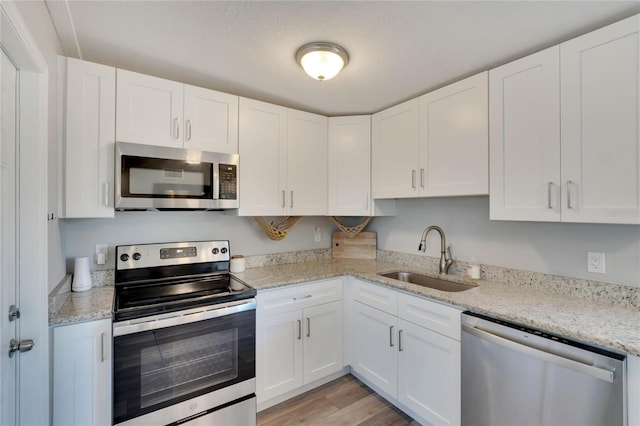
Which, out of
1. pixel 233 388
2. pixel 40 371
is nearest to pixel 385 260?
pixel 233 388

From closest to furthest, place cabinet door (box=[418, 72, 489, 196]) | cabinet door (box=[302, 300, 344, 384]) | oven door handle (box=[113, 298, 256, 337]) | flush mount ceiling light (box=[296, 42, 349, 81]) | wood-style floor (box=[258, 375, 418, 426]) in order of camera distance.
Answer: oven door handle (box=[113, 298, 256, 337])
flush mount ceiling light (box=[296, 42, 349, 81])
cabinet door (box=[418, 72, 489, 196])
wood-style floor (box=[258, 375, 418, 426])
cabinet door (box=[302, 300, 344, 384])

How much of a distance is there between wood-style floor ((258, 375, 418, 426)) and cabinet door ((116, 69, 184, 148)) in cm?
196

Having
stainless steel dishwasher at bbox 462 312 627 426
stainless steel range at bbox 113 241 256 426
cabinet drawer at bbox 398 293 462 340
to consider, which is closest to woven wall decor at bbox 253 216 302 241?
stainless steel range at bbox 113 241 256 426

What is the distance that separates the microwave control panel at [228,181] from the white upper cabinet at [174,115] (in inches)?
5.5

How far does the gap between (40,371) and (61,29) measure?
5.38ft

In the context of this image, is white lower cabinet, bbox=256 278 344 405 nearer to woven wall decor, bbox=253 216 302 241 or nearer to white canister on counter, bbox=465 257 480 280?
woven wall decor, bbox=253 216 302 241

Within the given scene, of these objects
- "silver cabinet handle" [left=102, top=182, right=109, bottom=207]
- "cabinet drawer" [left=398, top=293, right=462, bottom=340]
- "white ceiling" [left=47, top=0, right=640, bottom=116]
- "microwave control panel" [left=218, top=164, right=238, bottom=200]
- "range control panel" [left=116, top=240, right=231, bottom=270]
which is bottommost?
"cabinet drawer" [left=398, top=293, right=462, bottom=340]

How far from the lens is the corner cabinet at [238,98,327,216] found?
2.23 meters

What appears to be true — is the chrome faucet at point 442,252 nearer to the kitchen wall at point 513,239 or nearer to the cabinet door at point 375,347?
the kitchen wall at point 513,239

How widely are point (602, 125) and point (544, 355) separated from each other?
110cm

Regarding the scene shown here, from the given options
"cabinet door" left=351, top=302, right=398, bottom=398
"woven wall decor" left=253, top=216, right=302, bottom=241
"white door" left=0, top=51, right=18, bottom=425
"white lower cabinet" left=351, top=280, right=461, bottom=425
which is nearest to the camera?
"white door" left=0, top=51, right=18, bottom=425

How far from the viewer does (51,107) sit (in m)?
1.42

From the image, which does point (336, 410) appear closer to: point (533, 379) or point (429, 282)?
point (429, 282)

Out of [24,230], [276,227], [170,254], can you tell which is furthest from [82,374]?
[276,227]
